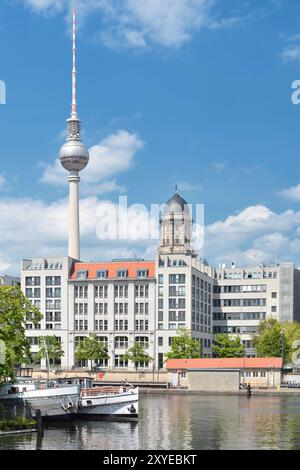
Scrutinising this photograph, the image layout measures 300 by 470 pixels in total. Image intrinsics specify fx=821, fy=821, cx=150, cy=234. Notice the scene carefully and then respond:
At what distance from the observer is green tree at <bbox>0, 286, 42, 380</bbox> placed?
72812mm

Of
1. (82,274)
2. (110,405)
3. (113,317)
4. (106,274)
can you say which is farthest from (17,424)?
(82,274)

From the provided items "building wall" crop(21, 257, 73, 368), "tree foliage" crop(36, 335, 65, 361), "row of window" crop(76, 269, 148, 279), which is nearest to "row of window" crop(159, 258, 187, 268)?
"row of window" crop(76, 269, 148, 279)

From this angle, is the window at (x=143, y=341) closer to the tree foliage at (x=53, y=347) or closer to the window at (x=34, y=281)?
the tree foliage at (x=53, y=347)

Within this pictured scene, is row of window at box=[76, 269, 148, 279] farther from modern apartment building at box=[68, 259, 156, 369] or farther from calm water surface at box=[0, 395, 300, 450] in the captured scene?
calm water surface at box=[0, 395, 300, 450]

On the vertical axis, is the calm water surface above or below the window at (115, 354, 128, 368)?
above

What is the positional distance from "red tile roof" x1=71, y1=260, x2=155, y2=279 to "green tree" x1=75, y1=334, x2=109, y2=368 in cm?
1593

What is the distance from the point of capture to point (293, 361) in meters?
175

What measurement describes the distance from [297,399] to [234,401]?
1290 cm

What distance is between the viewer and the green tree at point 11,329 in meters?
72.8

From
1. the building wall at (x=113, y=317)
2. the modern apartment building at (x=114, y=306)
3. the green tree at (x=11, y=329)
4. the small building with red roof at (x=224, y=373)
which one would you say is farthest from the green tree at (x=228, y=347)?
the green tree at (x=11, y=329)

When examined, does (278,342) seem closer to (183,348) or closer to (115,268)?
(183,348)
